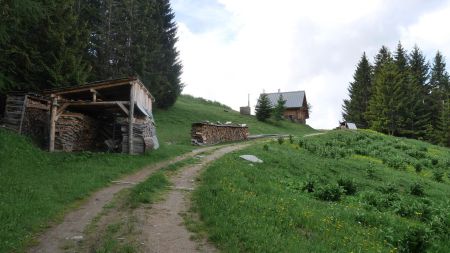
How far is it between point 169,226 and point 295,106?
224 feet

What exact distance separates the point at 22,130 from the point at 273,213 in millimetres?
16693

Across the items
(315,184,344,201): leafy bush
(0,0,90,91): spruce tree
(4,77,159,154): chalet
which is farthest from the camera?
(0,0,90,91): spruce tree

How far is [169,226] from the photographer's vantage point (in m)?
9.97

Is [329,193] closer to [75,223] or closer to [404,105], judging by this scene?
[75,223]

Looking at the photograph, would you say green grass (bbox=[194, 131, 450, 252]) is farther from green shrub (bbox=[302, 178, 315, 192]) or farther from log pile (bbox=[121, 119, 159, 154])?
log pile (bbox=[121, 119, 159, 154])

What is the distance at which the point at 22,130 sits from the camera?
21688 mm

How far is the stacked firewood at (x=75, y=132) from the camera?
22.8 metres

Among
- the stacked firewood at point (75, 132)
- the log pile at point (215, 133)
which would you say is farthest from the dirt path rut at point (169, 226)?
the log pile at point (215, 133)

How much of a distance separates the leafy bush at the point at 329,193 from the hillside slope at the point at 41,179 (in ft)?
28.2

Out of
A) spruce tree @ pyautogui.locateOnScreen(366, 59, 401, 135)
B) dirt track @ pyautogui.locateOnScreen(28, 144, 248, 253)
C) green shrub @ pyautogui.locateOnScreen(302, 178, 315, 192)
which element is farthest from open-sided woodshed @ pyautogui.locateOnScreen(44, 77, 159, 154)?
spruce tree @ pyautogui.locateOnScreen(366, 59, 401, 135)

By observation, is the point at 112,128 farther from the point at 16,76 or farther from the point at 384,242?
the point at 384,242

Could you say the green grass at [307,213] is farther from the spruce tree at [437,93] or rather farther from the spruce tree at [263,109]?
the spruce tree at [437,93]

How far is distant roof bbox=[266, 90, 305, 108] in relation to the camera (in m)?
76.6

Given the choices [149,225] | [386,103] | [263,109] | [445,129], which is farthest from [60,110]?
[445,129]
